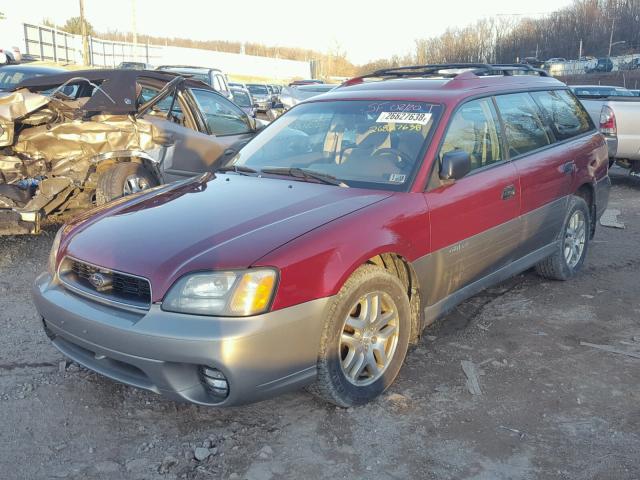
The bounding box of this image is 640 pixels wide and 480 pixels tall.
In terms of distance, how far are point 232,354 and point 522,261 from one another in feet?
8.91

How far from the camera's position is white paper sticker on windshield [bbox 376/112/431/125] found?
388 centimetres

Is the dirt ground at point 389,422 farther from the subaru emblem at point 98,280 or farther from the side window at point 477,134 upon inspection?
the side window at point 477,134

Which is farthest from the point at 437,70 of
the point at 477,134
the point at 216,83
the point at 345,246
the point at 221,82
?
the point at 221,82

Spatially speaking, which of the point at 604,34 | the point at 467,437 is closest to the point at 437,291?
the point at 467,437

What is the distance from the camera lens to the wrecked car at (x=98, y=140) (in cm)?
595

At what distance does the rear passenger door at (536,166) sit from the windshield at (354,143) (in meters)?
0.87

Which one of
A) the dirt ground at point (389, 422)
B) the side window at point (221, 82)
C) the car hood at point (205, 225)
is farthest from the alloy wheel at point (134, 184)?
Answer: the side window at point (221, 82)

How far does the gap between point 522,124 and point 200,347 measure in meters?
3.09

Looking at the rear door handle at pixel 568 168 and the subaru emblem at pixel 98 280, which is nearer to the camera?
the subaru emblem at pixel 98 280

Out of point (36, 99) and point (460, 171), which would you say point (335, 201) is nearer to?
point (460, 171)

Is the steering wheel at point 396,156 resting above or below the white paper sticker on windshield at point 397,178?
above

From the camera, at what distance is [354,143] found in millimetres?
4000

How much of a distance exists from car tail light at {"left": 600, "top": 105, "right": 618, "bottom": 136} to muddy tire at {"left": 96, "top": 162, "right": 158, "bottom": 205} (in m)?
7.01

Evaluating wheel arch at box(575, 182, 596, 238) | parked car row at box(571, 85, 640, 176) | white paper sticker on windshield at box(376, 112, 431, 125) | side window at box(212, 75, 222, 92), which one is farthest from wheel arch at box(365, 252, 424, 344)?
side window at box(212, 75, 222, 92)
